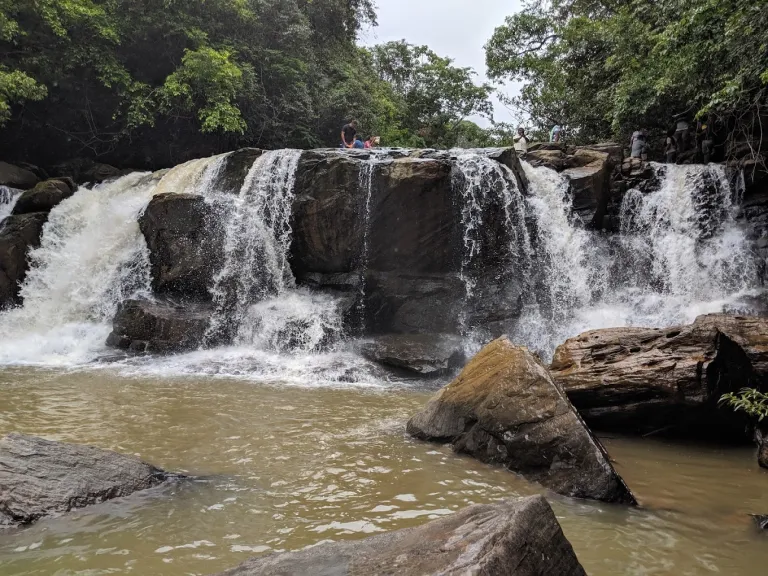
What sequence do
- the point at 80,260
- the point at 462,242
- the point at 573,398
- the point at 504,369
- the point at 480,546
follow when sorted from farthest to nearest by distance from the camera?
the point at 80,260
the point at 462,242
the point at 573,398
the point at 504,369
the point at 480,546

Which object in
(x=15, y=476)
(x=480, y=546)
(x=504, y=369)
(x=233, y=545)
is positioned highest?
(x=504, y=369)

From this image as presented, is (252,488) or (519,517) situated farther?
(252,488)

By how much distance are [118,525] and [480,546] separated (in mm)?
2643

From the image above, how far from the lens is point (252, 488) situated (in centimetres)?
455

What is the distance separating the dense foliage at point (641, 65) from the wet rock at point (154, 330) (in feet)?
35.8

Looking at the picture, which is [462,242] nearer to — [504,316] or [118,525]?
[504,316]

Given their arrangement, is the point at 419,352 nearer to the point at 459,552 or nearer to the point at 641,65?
the point at 459,552

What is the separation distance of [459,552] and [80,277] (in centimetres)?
1340

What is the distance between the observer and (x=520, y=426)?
16.6 ft

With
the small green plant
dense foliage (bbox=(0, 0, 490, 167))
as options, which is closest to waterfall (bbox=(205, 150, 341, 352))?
dense foliage (bbox=(0, 0, 490, 167))

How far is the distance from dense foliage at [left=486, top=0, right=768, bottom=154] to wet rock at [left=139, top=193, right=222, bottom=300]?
34.9 feet

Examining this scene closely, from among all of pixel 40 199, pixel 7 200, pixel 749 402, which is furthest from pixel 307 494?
pixel 7 200

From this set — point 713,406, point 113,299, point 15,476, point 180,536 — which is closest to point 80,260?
point 113,299

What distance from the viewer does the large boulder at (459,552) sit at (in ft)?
7.70
